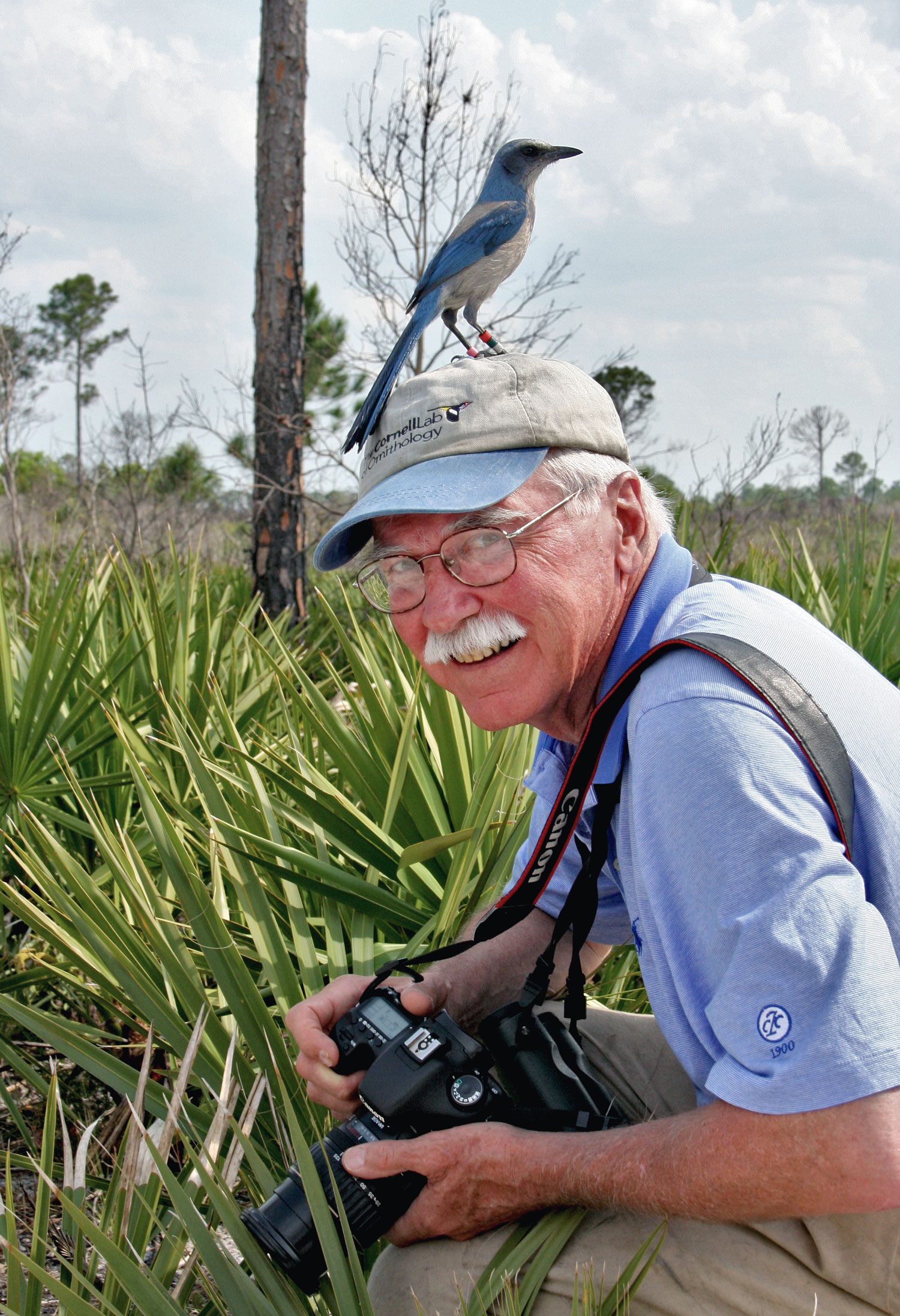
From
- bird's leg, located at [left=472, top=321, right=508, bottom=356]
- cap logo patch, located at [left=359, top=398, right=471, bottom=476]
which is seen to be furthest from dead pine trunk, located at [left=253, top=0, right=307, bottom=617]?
cap logo patch, located at [left=359, top=398, right=471, bottom=476]

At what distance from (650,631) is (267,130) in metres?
6.63

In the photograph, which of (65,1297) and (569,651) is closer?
(65,1297)

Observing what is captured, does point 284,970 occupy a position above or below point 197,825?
below

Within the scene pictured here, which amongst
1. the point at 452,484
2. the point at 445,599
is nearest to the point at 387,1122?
the point at 445,599

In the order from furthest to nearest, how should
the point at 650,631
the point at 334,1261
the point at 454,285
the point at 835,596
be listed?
the point at 835,596, the point at 454,285, the point at 650,631, the point at 334,1261

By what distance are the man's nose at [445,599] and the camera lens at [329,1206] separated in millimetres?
677

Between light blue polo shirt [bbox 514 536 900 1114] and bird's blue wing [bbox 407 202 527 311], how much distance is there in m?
1.41

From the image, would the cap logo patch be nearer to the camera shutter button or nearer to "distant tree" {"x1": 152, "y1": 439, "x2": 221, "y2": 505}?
the camera shutter button

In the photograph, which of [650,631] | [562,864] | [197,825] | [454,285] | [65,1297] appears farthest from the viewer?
[454,285]

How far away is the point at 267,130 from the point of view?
22.8ft

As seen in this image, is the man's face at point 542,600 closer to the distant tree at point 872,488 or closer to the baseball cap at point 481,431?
the baseball cap at point 481,431

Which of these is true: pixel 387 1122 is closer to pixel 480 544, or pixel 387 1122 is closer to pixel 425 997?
pixel 425 997

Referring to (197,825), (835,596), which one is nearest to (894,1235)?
(197,825)

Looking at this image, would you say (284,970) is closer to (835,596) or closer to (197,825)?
(197,825)
